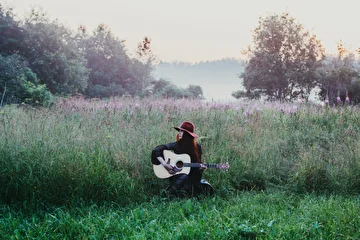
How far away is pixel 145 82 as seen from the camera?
31344 mm

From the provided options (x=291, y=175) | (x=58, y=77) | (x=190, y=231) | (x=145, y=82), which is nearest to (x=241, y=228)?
(x=190, y=231)

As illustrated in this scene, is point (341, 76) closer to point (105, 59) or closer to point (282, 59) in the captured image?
point (282, 59)

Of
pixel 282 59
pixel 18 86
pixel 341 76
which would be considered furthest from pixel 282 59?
pixel 18 86

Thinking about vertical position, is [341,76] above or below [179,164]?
above

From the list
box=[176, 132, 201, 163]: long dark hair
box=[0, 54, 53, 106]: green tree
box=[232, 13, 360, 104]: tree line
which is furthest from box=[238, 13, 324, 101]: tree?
box=[176, 132, 201, 163]: long dark hair

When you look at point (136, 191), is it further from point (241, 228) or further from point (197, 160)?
point (241, 228)

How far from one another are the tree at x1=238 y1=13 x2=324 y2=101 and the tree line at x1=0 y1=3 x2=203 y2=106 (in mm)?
5354

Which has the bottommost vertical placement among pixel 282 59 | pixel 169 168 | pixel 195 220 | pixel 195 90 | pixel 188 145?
pixel 195 220

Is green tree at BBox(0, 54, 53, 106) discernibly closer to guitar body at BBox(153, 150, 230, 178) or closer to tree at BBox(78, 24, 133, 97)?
guitar body at BBox(153, 150, 230, 178)

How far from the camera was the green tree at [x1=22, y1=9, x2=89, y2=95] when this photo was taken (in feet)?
67.7

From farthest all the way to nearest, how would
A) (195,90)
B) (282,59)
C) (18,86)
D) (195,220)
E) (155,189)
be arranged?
(195,90) → (282,59) → (18,86) → (155,189) → (195,220)

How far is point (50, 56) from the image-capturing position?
2053cm

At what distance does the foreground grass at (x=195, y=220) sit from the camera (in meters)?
3.63

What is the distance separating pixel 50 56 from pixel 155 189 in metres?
17.5
